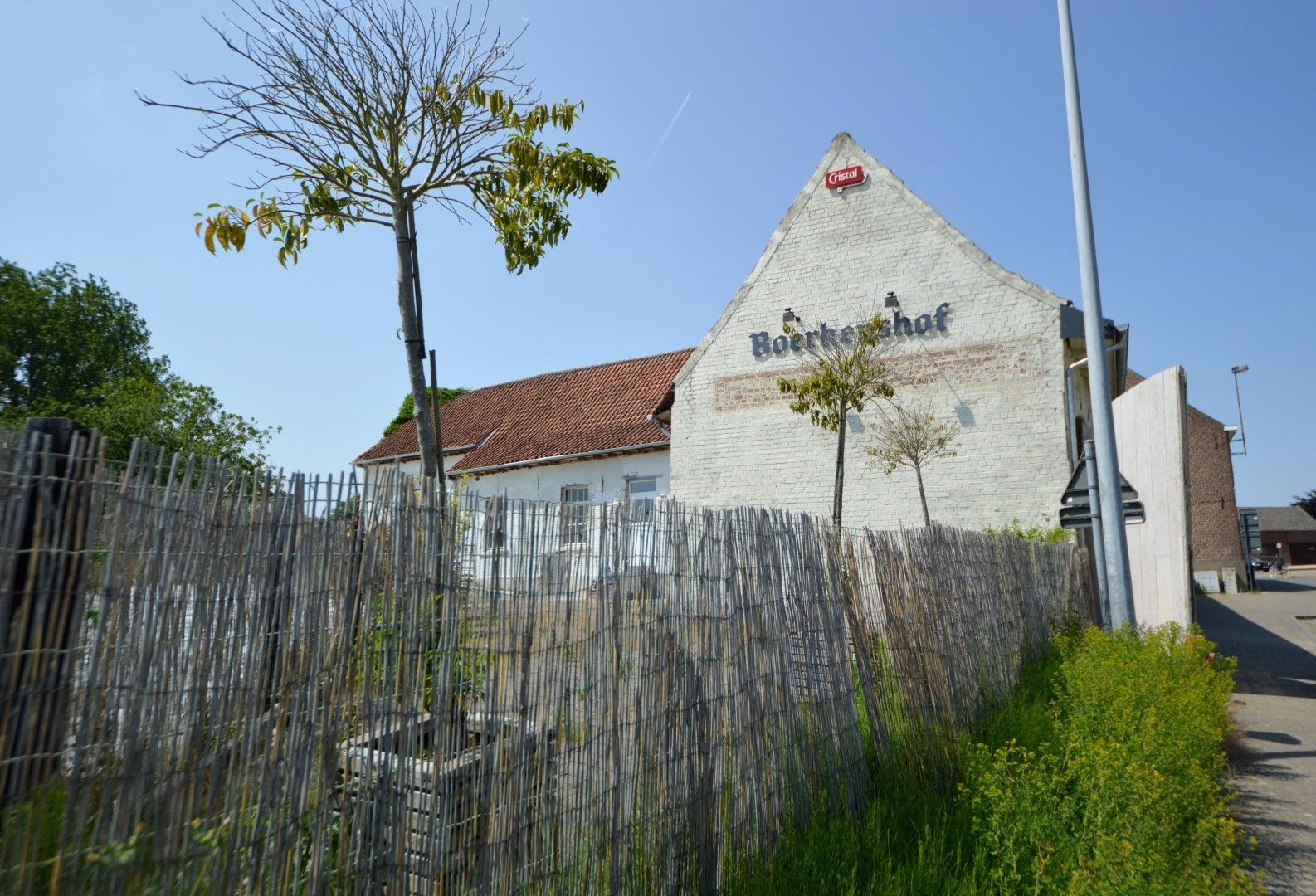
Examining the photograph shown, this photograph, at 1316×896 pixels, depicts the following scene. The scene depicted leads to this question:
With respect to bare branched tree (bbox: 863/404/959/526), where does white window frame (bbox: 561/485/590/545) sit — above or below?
below

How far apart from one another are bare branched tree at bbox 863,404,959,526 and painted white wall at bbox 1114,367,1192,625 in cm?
421

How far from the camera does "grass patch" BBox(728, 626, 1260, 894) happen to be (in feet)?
10.7

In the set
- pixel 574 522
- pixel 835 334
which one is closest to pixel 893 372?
pixel 835 334

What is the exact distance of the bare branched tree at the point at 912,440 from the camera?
51.9ft

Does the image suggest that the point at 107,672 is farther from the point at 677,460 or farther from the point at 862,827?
the point at 677,460

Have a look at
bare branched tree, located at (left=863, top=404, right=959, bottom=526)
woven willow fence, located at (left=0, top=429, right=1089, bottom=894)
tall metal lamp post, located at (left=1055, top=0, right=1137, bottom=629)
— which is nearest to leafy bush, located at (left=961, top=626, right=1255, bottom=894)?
woven willow fence, located at (left=0, top=429, right=1089, bottom=894)

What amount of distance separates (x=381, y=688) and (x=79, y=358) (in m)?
46.9

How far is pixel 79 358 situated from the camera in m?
40.2

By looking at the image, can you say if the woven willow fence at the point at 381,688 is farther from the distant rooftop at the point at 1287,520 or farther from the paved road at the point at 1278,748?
the distant rooftop at the point at 1287,520

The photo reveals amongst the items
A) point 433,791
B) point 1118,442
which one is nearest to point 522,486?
point 1118,442

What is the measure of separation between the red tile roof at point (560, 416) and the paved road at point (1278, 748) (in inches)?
483

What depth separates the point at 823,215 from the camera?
1845cm

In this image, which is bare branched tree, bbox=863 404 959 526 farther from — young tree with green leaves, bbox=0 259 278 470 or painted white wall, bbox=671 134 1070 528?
young tree with green leaves, bbox=0 259 278 470

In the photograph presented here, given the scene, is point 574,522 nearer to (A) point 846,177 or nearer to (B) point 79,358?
(A) point 846,177
